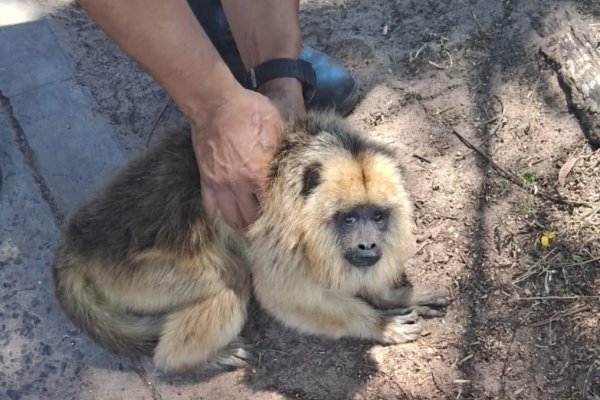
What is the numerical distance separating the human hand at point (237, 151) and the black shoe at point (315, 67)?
1044 millimetres

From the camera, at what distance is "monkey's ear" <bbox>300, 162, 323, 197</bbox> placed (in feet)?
9.13

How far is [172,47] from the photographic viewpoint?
2609 millimetres

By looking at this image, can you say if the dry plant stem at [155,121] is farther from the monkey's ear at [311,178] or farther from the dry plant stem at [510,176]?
the dry plant stem at [510,176]

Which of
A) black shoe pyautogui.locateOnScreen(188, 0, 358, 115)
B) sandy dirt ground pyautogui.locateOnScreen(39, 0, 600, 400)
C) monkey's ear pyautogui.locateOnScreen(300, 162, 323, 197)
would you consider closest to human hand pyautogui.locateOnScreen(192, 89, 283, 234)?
monkey's ear pyautogui.locateOnScreen(300, 162, 323, 197)

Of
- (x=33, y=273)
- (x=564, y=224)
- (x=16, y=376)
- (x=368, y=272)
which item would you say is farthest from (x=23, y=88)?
(x=564, y=224)

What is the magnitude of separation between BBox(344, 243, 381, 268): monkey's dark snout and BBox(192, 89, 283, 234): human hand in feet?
1.31

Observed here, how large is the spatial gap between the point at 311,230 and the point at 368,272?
37 cm

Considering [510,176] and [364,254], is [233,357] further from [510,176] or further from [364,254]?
[510,176]

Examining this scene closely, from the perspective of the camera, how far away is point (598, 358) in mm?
2992

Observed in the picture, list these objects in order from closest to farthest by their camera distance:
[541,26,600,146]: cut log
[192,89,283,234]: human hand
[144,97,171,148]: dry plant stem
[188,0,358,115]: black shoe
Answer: [192,89,283,234]: human hand, [541,26,600,146]: cut log, [188,0,358,115]: black shoe, [144,97,171,148]: dry plant stem

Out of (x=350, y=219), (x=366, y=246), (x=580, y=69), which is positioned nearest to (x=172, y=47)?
(x=350, y=219)

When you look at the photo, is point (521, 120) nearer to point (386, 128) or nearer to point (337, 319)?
point (386, 128)

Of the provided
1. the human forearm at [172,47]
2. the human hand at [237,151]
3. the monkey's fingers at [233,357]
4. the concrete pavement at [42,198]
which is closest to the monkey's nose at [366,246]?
the human hand at [237,151]

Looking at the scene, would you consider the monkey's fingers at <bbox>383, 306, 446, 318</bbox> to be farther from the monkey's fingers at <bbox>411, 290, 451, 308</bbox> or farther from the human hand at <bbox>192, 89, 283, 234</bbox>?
the human hand at <bbox>192, 89, 283, 234</bbox>
